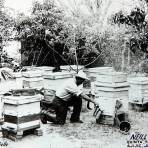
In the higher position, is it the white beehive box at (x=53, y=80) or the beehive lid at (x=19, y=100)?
the white beehive box at (x=53, y=80)

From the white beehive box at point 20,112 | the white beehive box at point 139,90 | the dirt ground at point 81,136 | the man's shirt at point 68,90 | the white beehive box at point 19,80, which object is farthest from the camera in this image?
the white beehive box at point 19,80

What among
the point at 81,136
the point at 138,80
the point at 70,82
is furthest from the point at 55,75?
the point at 81,136

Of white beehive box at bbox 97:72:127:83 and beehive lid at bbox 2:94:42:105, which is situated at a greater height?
white beehive box at bbox 97:72:127:83

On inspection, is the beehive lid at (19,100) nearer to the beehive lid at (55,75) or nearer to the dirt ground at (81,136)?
the dirt ground at (81,136)

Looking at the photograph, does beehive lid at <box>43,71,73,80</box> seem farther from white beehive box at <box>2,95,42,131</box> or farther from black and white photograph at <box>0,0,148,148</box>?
white beehive box at <box>2,95,42,131</box>

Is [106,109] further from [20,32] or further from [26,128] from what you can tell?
[20,32]

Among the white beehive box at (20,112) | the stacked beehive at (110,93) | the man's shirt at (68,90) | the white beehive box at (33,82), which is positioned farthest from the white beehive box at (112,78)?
the white beehive box at (33,82)

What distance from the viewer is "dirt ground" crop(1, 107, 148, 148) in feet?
18.5

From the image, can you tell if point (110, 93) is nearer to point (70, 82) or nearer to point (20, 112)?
point (70, 82)

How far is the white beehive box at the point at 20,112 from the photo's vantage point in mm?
5758

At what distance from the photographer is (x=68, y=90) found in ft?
23.0

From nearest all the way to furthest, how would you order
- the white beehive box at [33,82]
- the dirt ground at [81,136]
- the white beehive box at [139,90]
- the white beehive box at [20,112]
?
the dirt ground at [81,136], the white beehive box at [20,112], the white beehive box at [139,90], the white beehive box at [33,82]

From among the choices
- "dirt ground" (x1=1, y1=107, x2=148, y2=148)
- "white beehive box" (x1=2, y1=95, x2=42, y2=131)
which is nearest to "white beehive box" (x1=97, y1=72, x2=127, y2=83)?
"dirt ground" (x1=1, y1=107, x2=148, y2=148)

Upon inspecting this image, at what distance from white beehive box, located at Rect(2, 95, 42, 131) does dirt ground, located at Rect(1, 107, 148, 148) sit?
311 mm
